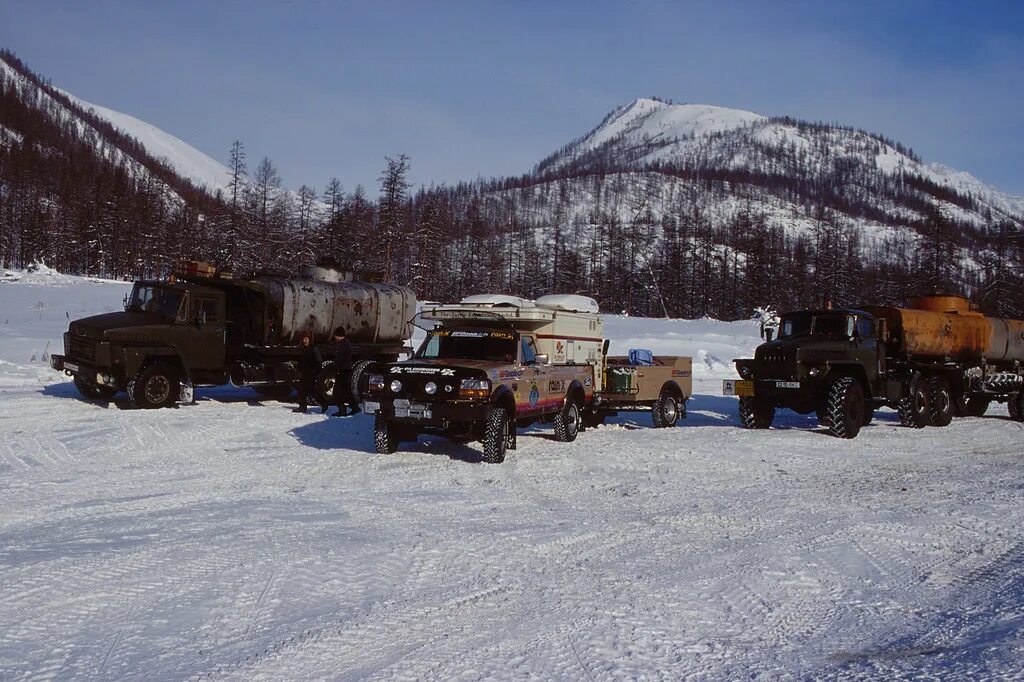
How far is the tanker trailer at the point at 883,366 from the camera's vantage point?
1639cm

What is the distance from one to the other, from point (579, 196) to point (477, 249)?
319ft

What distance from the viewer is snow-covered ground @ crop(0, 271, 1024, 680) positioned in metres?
4.96

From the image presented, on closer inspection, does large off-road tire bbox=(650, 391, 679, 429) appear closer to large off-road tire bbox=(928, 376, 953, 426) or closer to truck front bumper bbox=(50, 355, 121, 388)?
large off-road tire bbox=(928, 376, 953, 426)

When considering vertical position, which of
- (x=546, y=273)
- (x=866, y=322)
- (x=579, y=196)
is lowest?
(x=866, y=322)

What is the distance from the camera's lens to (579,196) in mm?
199000

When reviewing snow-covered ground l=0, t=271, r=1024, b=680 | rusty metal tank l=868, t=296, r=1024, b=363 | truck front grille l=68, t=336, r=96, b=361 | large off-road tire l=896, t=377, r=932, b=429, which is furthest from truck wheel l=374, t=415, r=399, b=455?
rusty metal tank l=868, t=296, r=1024, b=363

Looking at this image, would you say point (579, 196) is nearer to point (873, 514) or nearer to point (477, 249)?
point (477, 249)

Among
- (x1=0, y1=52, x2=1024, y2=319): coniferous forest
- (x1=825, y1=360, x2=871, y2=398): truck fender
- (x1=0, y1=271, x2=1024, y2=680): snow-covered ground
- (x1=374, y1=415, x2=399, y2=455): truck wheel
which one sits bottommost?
(x1=0, y1=271, x2=1024, y2=680): snow-covered ground

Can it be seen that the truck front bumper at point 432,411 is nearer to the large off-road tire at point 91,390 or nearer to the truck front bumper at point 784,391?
the truck front bumper at point 784,391

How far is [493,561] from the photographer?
691cm

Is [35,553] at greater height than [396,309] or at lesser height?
lesser

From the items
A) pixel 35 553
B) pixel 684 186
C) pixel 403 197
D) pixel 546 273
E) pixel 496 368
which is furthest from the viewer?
pixel 684 186

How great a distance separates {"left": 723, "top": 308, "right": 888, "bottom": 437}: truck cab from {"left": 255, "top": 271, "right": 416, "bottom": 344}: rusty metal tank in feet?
31.3

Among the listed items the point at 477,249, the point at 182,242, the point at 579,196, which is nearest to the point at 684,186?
the point at 579,196
